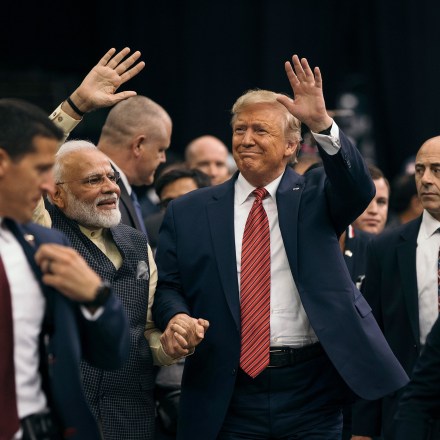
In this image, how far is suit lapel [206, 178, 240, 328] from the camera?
432 centimetres

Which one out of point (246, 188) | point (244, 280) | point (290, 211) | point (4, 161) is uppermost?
point (4, 161)

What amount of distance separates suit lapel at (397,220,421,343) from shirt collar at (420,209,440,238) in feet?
0.09

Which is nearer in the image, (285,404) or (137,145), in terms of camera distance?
(285,404)

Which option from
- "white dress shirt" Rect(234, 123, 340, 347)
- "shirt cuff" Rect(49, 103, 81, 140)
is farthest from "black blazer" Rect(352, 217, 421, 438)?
"shirt cuff" Rect(49, 103, 81, 140)

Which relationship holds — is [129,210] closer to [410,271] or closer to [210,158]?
[410,271]

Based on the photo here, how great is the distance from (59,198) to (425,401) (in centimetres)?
178

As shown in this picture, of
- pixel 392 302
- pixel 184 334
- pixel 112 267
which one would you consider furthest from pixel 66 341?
pixel 392 302

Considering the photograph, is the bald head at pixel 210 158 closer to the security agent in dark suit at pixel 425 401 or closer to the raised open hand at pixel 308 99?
the raised open hand at pixel 308 99

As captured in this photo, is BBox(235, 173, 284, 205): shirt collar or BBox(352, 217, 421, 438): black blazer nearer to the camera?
BBox(235, 173, 284, 205): shirt collar

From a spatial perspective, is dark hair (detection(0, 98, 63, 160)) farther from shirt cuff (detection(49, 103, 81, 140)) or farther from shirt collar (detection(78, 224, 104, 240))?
shirt collar (detection(78, 224, 104, 240))

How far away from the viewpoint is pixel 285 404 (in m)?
4.26

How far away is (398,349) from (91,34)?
625 cm

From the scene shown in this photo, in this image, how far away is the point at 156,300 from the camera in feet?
14.5

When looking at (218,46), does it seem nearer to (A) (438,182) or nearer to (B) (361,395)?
(A) (438,182)
